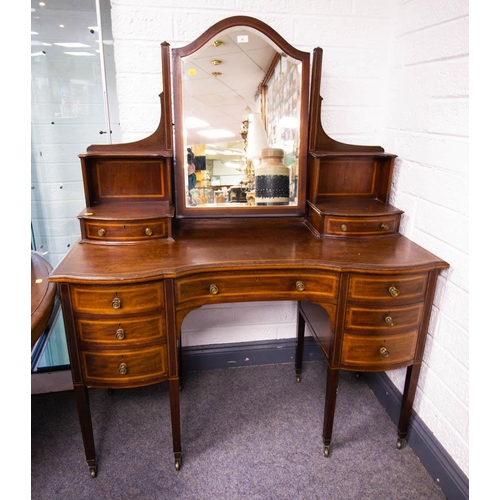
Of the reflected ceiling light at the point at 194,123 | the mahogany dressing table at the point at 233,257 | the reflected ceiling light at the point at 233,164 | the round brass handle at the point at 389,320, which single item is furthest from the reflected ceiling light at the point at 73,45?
the round brass handle at the point at 389,320

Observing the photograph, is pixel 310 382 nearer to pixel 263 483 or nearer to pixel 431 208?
pixel 263 483

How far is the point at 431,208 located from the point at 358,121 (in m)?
0.59

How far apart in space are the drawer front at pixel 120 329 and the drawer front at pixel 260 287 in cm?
13

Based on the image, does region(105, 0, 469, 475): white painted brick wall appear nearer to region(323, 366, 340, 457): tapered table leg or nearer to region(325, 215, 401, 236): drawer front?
region(325, 215, 401, 236): drawer front

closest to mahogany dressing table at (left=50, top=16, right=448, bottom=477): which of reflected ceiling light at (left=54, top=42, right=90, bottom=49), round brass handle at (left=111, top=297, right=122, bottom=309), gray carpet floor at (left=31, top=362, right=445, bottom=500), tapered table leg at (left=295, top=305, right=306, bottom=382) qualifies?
round brass handle at (left=111, top=297, right=122, bottom=309)

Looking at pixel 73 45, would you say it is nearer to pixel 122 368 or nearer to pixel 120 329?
pixel 120 329

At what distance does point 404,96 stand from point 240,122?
0.73 m

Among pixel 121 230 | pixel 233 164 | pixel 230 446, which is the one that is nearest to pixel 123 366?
pixel 121 230

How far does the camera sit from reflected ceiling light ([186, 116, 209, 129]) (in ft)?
5.32

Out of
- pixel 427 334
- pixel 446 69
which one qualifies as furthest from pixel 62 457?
pixel 446 69

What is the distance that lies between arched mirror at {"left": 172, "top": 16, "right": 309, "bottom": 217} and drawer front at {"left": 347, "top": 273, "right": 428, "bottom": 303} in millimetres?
534

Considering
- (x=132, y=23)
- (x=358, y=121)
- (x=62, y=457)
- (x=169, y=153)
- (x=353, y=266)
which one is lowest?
(x=62, y=457)

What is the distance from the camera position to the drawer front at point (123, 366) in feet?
4.45

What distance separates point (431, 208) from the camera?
1.51m
